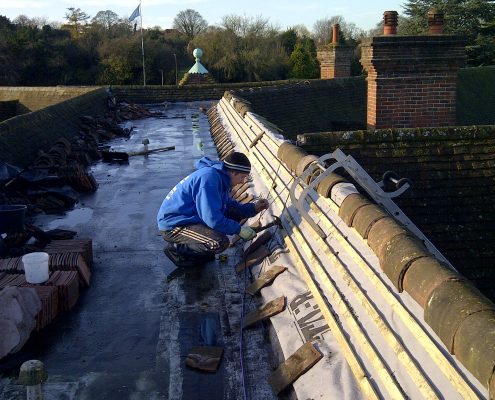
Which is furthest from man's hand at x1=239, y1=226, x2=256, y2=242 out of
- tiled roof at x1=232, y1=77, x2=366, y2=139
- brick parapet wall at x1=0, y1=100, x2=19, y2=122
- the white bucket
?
brick parapet wall at x1=0, y1=100, x2=19, y2=122

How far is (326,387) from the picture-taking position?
3410 mm

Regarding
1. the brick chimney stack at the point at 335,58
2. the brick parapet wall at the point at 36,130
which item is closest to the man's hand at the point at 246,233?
the brick parapet wall at the point at 36,130

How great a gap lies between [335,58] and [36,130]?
16104 millimetres

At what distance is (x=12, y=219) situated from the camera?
682cm

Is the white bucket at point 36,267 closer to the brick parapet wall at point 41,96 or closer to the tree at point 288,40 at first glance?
the brick parapet wall at point 41,96

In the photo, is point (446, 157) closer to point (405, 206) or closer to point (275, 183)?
point (405, 206)

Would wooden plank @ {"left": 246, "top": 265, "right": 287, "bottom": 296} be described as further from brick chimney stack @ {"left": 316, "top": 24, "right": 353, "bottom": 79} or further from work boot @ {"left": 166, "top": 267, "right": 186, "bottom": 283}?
brick chimney stack @ {"left": 316, "top": 24, "right": 353, "bottom": 79}

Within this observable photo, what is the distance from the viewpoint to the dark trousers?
6070 millimetres

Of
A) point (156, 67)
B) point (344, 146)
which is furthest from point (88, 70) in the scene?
point (344, 146)

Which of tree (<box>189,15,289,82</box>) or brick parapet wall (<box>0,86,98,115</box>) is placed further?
tree (<box>189,15,289,82</box>)

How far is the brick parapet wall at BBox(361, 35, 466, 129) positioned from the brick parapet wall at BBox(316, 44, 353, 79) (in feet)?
51.2

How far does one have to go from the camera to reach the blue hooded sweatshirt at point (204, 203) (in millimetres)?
5828

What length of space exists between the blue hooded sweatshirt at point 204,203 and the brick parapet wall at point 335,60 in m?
20.9

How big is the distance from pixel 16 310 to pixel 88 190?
593cm
